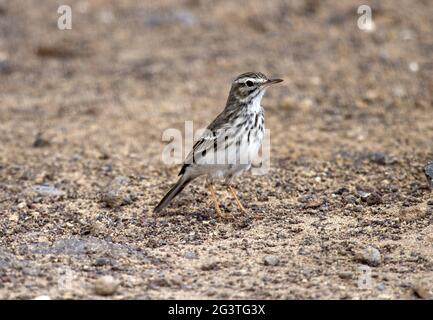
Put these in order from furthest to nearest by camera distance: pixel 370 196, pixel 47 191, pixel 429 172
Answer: pixel 47 191
pixel 429 172
pixel 370 196

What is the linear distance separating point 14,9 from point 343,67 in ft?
23.4

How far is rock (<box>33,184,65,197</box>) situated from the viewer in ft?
28.0

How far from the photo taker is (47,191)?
339 inches

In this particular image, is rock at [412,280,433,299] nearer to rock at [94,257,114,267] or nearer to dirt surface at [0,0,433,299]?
dirt surface at [0,0,433,299]

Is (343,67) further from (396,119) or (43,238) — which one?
(43,238)

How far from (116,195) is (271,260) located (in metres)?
2.25

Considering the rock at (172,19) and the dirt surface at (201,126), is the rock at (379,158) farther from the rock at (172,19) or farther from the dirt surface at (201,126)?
the rock at (172,19)

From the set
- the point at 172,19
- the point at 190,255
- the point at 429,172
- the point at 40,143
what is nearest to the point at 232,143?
the point at 190,255

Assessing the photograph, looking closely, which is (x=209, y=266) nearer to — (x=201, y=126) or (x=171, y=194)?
(x=171, y=194)

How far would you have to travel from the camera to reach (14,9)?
1616 centimetres

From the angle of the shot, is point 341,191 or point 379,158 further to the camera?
point 379,158

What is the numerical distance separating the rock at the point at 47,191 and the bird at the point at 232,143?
1.31m

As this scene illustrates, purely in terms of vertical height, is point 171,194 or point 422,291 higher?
point 171,194
